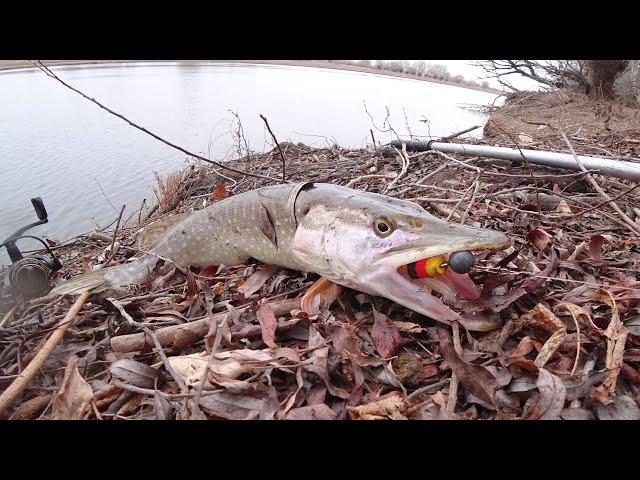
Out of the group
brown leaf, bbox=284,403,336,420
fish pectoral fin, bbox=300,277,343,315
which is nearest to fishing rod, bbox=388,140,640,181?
fish pectoral fin, bbox=300,277,343,315

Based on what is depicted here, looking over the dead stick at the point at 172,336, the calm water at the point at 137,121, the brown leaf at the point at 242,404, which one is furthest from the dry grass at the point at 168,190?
the brown leaf at the point at 242,404

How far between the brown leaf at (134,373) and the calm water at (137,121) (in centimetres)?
174

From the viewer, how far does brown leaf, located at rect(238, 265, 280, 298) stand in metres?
2.15

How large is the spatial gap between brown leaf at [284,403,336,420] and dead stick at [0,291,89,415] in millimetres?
993

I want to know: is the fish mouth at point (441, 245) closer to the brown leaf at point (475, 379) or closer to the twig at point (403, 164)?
the brown leaf at point (475, 379)

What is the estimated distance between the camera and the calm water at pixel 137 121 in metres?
4.80

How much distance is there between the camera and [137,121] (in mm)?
6645

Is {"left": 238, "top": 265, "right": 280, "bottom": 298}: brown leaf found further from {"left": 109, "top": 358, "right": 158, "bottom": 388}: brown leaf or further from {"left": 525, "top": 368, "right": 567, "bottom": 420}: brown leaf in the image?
{"left": 525, "top": 368, "right": 567, "bottom": 420}: brown leaf

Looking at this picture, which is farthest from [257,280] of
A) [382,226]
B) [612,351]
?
[612,351]

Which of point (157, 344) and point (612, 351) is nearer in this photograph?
point (612, 351)

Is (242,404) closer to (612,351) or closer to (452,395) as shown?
(452,395)

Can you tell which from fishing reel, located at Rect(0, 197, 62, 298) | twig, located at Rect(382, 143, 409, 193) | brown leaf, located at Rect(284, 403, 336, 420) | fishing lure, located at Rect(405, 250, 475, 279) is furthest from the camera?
twig, located at Rect(382, 143, 409, 193)

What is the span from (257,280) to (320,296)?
1.73ft
